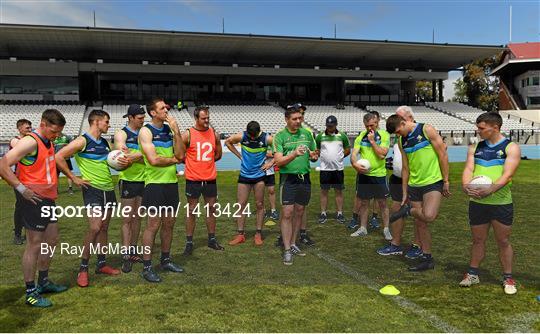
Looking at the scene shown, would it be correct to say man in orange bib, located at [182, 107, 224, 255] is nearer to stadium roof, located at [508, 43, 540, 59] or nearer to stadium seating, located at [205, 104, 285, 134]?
stadium seating, located at [205, 104, 285, 134]

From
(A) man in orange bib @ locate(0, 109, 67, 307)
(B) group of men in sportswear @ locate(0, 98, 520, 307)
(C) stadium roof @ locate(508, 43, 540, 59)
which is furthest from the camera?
(C) stadium roof @ locate(508, 43, 540, 59)

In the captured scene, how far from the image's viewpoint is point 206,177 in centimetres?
618

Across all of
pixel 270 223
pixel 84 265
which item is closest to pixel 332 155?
pixel 270 223

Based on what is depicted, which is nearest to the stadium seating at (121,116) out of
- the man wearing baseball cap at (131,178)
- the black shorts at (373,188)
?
the black shorts at (373,188)

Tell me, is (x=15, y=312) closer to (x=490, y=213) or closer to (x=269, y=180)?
(x=490, y=213)

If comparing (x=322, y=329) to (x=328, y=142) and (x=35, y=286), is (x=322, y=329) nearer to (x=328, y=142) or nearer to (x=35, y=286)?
(x=35, y=286)

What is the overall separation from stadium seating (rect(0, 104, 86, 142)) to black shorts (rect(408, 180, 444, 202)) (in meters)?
28.3

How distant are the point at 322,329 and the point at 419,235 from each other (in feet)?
8.50

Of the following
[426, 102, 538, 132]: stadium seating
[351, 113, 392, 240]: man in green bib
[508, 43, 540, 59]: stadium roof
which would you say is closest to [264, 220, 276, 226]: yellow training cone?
[351, 113, 392, 240]: man in green bib

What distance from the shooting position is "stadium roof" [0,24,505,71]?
32.6 m

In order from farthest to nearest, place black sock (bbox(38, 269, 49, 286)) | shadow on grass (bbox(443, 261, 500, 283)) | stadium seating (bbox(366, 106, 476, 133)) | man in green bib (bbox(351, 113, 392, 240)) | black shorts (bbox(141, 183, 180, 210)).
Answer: stadium seating (bbox(366, 106, 476, 133)) → man in green bib (bbox(351, 113, 392, 240)) → black shorts (bbox(141, 183, 180, 210)) → shadow on grass (bbox(443, 261, 500, 283)) → black sock (bbox(38, 269, 49, 286))

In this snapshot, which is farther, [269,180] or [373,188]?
[269,180]

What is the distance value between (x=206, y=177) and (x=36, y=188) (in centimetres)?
236

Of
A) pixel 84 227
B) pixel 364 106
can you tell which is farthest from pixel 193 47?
pixel 84 227
